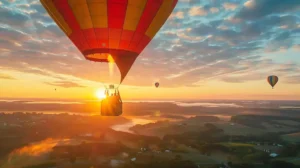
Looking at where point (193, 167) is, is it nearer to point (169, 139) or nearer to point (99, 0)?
point (169, 139)

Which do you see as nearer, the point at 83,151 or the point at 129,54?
the point at 129,54

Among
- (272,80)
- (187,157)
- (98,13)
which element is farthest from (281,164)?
(98,13)

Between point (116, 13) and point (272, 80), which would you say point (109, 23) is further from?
point (272, 80)

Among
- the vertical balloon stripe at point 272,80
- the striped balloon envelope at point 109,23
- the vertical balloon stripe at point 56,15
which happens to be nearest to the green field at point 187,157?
the vertical balloon stripe at point 272,80

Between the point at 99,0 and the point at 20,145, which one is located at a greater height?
the point at 99,0

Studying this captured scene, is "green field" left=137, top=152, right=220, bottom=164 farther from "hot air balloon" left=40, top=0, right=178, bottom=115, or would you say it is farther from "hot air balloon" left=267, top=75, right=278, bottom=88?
"hot air balloon" left=40, top=0, right=178, bottom=115

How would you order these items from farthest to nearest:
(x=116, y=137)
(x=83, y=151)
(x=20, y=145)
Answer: (x=116, y=137) → (x=20, y=145) → (x=83, y=151)

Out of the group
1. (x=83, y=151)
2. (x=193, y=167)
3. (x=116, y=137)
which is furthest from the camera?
(x=116, y=137)

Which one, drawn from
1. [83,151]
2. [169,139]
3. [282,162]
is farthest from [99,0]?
[169,139]
